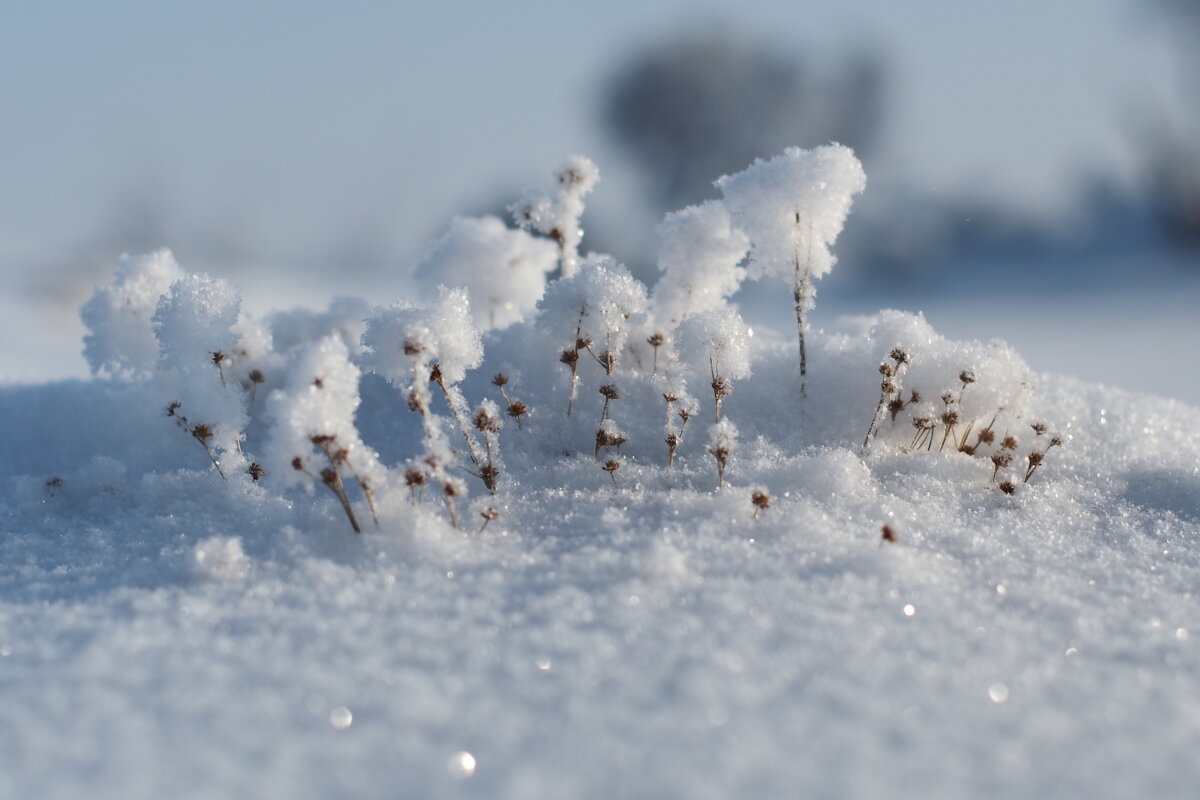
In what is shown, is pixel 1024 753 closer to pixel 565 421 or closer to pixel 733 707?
pixel 733 707

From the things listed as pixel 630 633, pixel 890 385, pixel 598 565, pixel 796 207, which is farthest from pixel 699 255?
pixel 630 633

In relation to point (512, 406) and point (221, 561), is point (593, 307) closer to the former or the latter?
point (512, 406)

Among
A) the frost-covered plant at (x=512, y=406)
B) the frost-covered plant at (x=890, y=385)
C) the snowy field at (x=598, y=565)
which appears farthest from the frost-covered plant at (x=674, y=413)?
the frost-covered plant at (x=890, y=385)

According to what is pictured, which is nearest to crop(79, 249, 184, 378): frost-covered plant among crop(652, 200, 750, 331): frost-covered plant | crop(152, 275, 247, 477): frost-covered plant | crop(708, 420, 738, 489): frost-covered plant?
crop(152, 275, 247, 477): frost-covered plant

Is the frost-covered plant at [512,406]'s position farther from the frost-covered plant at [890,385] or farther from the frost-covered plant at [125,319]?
the frost-covered plant at [125,319]

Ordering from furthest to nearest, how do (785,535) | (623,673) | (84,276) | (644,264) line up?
(644,264)
(84,276)
(785,535)
(623,673)

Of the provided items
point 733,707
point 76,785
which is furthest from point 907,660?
point 76,785
